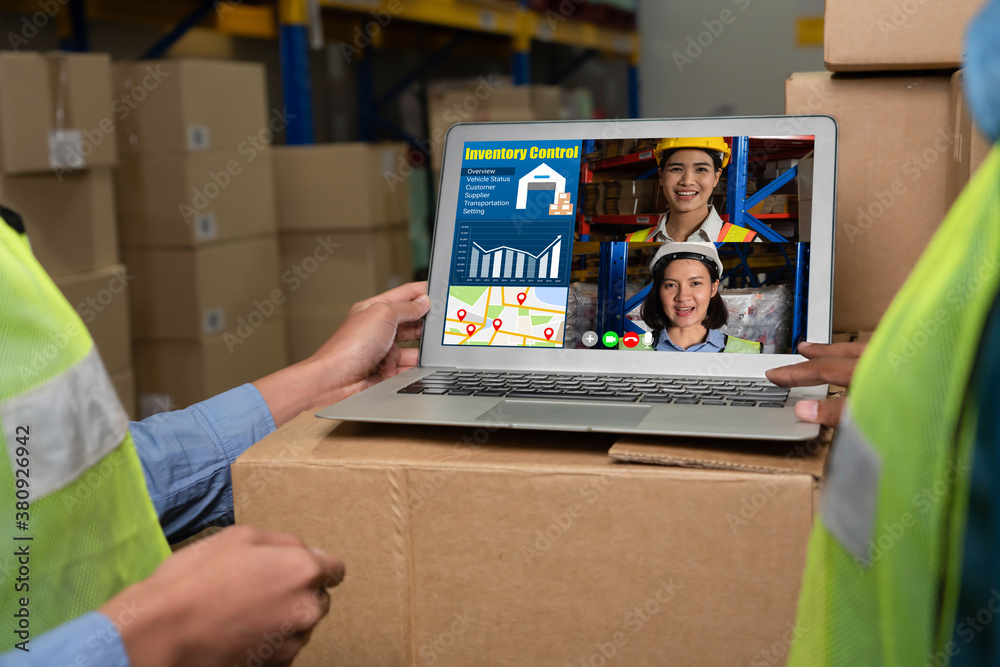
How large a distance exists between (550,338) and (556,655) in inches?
13.9

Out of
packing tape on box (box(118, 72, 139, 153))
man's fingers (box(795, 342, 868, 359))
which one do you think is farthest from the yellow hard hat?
packing tape on box (box(118, 72, 139, 153))

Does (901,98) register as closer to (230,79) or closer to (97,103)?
(97,103)

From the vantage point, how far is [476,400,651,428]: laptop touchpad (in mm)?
612

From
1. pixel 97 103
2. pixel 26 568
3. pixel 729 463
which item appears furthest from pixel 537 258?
pixel 97 103

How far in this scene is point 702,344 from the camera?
0.84 m

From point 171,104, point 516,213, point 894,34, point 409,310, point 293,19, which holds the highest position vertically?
point 293,19

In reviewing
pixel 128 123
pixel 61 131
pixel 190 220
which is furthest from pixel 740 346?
pixel 128 123

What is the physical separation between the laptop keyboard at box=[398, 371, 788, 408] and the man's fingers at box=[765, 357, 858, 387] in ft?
0.06

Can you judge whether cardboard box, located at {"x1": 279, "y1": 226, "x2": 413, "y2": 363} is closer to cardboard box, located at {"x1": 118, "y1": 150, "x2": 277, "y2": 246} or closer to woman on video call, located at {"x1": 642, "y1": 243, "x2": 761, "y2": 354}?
cardboard box, located at {"x1": 118, "y1": 150, "x2": 277, "y2": 246}

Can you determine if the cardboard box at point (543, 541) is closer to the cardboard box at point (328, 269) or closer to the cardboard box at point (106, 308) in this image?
the cardboard box at point (106, 308)

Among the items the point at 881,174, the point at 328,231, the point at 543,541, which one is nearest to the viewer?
the point at 543,541

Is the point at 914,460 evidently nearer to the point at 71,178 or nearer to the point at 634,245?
the point at 634,245

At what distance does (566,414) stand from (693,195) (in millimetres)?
328

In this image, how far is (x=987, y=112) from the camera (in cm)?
27
